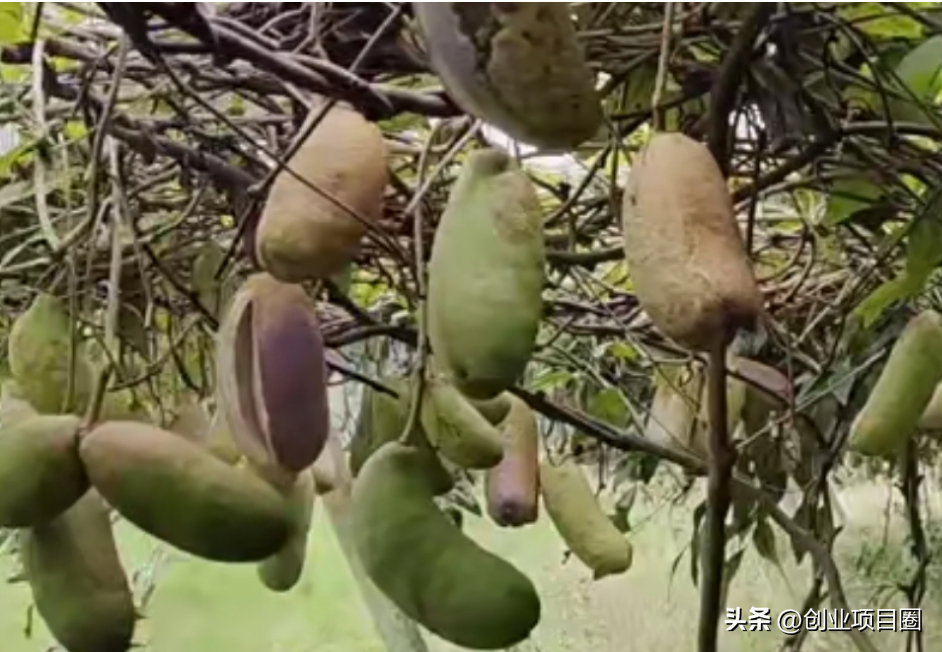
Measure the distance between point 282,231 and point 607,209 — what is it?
51cm

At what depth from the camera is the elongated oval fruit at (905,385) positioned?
63 centimetres

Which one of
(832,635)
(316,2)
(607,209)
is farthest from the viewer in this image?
(832,635)

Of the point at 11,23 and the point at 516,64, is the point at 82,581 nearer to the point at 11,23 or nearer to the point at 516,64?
the point at 516,64

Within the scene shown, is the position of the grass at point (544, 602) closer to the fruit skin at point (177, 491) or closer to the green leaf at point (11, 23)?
the green leaf at point (11, 23)

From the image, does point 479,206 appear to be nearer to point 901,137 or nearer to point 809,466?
point 901,137

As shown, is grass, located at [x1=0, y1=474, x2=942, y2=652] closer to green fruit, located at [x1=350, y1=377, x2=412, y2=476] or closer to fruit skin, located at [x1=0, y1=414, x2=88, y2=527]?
green fruit, located at [x1=350, y1=377, x2=412, y2=476]

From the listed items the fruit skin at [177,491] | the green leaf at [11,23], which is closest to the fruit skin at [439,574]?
the fruit skin at [177,491]

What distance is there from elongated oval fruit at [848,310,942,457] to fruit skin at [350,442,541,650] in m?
0.27

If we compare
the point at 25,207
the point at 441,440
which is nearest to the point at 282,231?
the point at 441,440

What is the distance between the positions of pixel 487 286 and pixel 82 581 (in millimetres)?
135

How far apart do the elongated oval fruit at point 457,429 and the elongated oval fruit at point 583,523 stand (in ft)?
0.89

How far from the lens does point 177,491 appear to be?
15.1 inches

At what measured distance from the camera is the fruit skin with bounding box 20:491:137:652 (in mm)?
413

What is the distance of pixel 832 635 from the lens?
6.74ft
